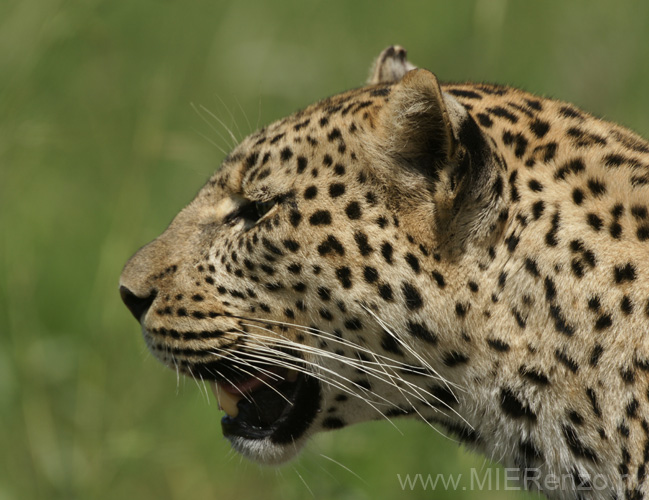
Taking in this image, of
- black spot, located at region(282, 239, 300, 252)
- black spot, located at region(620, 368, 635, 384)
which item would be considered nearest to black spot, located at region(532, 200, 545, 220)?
black spot, located at region(620, 368, 635, 384)

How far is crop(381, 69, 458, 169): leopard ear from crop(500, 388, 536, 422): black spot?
0.97m

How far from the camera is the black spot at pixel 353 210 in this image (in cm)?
444

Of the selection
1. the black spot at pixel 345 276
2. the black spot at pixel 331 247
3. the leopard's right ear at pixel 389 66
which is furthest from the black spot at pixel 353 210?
the leopard's right ear at pixel 389 66

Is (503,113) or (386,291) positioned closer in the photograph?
(386,291)

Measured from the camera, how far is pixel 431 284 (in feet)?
14.1

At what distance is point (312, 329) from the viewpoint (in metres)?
4.59

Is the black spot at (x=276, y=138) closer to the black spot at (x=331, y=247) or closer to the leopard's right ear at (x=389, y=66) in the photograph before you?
the black spot at (x=331, y=247)

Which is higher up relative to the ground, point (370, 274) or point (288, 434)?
point (370, 274)

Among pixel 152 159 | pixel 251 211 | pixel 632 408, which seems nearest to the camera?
pixel 632 408

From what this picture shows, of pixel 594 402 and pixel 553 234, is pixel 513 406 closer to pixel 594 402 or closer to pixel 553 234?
pixel 594 402

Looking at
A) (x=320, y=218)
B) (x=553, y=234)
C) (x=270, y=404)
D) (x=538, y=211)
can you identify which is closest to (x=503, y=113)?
(x=538, y=211)

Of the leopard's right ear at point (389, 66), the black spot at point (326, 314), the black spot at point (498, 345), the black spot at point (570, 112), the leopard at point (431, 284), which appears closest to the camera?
the leopard at point (431, 284)

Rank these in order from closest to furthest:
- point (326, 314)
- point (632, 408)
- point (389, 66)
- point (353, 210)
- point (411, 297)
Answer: point (632, 408)
point (411, 297)
point (353, 210)
point (326, 314)
point (389, 66)

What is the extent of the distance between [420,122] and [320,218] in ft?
2.01
